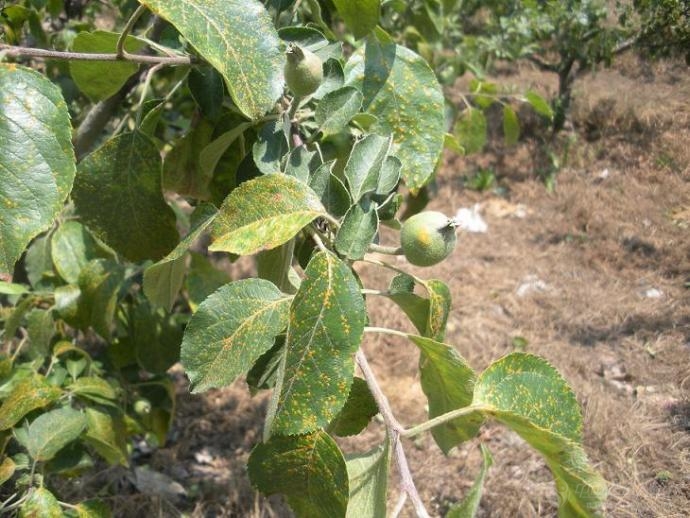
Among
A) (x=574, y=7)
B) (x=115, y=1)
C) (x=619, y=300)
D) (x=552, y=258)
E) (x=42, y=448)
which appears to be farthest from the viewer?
(x=574, y=7)

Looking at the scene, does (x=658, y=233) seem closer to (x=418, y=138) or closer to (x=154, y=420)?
(x=418, y=138)

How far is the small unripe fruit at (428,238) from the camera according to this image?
0.78 m

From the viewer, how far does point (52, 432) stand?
4.25 ft

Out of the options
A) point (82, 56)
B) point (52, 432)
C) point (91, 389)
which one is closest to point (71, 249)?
point (91, 389)

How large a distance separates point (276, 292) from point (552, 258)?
2216 millimetres

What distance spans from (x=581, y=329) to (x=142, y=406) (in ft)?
4.71

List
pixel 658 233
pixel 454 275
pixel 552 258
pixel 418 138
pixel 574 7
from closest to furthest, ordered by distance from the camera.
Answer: pixel 418 138 < pixel 658 233 < pixel 552 258 < pixel 454 275 < pixel 574 7

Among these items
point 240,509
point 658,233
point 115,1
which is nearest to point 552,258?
point 658,233

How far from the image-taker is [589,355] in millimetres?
2139

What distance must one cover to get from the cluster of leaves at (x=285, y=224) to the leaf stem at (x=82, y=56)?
1 centimetres

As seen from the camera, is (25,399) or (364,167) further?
(25,399)

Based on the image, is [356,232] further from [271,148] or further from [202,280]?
[202,280]

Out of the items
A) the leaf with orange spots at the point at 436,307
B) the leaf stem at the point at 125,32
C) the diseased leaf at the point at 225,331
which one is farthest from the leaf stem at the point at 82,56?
the leaf with orange spots at the point at 436,307

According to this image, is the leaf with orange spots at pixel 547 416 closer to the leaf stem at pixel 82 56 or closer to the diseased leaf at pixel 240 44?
the diseased leaf at pixel 240 44
